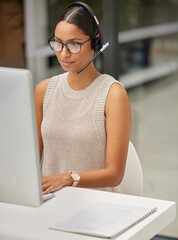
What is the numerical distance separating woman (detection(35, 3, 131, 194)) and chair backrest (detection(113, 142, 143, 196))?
0.11 meters

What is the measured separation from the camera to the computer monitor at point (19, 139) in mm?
1369

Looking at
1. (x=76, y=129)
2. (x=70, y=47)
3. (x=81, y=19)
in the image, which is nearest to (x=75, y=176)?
(x=76, y=129)

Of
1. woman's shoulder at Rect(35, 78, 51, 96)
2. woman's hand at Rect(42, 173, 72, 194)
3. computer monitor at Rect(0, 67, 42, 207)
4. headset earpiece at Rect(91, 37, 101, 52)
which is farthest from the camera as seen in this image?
woman's shoulder at Rect(35, 78, 51, 96)

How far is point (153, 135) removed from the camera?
3973 millimetres

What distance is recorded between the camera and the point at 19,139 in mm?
1413

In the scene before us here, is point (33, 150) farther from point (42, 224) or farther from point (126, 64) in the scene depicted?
point (126, 64)

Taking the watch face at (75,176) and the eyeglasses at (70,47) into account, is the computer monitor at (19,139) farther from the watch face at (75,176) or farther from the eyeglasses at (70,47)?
the eyeglasses at (70,47)

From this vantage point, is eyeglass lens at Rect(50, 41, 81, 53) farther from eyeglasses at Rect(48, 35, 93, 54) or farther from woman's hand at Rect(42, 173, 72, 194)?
woman's hand at Rect(42, 173, 72, 194)

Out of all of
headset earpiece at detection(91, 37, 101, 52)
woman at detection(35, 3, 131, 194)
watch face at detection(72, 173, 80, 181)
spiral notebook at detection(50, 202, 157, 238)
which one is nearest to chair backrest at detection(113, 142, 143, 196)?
woman at detection(35, 3, 131, 194)

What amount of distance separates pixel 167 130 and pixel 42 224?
2.48 m

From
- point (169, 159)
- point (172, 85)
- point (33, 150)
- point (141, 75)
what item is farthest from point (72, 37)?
point (141, 75)

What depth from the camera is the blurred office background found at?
357 cm

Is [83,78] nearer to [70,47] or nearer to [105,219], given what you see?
[70,47]

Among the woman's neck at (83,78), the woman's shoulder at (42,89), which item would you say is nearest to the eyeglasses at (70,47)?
the woman's neck at (83,78)
